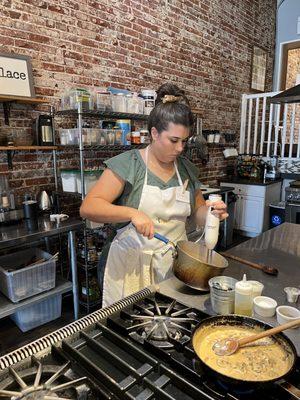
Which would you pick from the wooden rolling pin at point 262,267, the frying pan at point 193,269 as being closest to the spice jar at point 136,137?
the wooden rolling pin at point 262,267

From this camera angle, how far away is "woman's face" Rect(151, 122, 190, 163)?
151 cm

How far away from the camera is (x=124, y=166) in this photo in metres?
1.59

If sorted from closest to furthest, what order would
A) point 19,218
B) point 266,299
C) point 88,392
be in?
point 88,392
point 266,299
point 19,218

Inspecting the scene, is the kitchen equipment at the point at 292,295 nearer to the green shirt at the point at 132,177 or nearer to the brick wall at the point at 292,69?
the green shirt at the point at 132,177

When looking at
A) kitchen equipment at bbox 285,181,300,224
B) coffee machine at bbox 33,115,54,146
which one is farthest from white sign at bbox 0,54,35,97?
kitchen equipment at bbox 285,181,300,224

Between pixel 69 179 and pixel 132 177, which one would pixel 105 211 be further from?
pixel 69 179

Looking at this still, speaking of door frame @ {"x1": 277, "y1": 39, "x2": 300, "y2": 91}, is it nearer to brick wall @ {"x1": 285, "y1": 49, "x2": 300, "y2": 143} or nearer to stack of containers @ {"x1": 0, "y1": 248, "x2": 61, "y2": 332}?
brick wall @ {"x1": 285, "y1": 49, "x2": 300, "y2": 143}

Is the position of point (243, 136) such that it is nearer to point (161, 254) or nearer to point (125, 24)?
point (125, 24)

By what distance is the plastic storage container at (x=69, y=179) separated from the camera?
2715mm

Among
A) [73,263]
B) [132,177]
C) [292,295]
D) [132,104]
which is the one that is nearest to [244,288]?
[292,295]

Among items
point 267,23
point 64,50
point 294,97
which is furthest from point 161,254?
point 267,23

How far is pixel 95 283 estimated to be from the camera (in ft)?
9.50

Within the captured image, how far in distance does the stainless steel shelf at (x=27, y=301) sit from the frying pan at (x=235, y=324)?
181cm

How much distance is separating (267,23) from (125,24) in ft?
12.1
